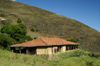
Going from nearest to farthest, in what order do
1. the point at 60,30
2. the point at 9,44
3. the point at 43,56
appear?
the point at 43,56, the point at 9,44, the point at 60,30

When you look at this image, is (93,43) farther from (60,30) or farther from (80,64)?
(80,64)

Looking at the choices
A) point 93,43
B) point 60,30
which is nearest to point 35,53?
point 93,43

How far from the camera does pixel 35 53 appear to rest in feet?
77.7

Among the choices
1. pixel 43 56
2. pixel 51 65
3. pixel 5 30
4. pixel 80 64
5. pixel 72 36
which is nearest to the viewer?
pixel 51 65

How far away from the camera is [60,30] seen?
63.6 metres

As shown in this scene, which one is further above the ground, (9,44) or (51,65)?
(9,44)

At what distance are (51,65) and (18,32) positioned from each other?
19345 mm

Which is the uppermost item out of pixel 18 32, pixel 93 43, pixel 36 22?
pixel 36 22

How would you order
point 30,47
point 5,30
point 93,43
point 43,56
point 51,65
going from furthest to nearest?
point 93,43 → point 5,30 → point 30,47 → point 43,56 → point 51,65

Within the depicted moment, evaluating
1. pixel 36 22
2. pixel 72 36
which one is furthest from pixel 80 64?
pixel 36 22

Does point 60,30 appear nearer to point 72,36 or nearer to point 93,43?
point 72,36

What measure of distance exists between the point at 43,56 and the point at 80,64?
643 centimetres

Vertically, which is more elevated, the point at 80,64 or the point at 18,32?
the point at 18,32

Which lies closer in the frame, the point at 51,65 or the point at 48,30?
the point at 51,65
